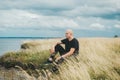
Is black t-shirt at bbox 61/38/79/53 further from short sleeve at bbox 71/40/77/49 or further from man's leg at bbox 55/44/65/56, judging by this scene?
man's leg at bbox 55/44/65/56

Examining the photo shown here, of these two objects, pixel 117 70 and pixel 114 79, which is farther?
pixel 117 70

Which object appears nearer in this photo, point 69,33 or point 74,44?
point 69,33

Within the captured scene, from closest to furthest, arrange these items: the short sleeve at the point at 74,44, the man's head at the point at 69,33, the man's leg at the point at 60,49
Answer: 1. the man's head at the point at 69,33
2. the short sleeve at the point at 74,44
3. the man's leg at the point at 60,49

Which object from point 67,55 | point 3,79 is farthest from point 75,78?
point 3,79

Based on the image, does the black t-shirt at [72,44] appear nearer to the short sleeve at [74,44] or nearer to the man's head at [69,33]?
the short sleeve at [74,44]

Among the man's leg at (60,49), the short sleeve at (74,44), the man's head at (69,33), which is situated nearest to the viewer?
the man's head at (69,33)

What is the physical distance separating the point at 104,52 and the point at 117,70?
4.86 m

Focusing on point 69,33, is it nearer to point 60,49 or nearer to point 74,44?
point 74,44

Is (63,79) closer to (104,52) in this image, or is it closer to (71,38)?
(71,38)

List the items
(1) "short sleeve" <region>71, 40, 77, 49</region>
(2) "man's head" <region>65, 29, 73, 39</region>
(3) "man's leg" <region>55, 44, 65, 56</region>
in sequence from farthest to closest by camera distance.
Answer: (3) "man's leg" <region>55, 44, 65, 56</region>, (1) "short sleeve" <region>71, 40, 77, 49</region>, (2) "man's head" <region>65, 29, 73, 39</region>

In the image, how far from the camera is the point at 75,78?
933 cm

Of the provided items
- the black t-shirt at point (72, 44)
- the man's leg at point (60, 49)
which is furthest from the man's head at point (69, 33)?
the man's leg at point (60, 49)

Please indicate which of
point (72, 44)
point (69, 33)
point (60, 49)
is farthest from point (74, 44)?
point (60, 49)

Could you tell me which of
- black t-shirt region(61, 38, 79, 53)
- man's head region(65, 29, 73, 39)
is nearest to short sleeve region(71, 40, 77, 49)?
black t-shirt region(61, 38, 79, 53)
